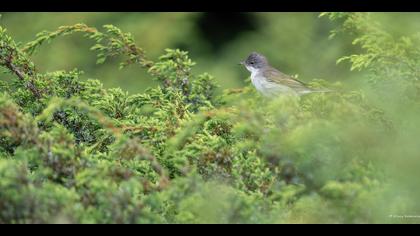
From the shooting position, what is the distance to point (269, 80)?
575 centimetres

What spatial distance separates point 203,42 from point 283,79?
11.3ft

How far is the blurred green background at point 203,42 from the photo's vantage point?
834 cm

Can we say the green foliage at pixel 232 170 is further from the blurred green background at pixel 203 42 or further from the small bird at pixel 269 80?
the blurred green background at pixel 203 42

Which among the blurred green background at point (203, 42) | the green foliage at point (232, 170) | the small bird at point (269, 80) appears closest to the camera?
the green foliage at point (232, 170)

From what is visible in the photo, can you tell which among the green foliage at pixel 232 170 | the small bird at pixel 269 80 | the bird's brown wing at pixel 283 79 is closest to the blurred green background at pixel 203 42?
the small bird at pixel 269 80

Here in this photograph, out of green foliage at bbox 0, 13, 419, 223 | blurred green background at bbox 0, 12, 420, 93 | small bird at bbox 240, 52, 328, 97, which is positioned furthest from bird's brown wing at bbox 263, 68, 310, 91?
blurred green background at bbox 0, 12, 420, 93

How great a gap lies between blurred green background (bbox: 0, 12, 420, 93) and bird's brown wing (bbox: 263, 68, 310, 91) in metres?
2.11

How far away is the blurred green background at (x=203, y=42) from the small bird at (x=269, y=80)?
1837 mm

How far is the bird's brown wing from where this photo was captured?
5.07 metres

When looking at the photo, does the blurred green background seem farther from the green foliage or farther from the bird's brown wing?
the green foliage

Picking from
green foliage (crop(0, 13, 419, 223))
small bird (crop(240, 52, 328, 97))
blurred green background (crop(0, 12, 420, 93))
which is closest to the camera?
green foliage (crop(0, 13, 419, 223))

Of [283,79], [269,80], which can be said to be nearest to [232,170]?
[283,79]

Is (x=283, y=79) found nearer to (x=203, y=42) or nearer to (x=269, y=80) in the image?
(x=269, y=80)
